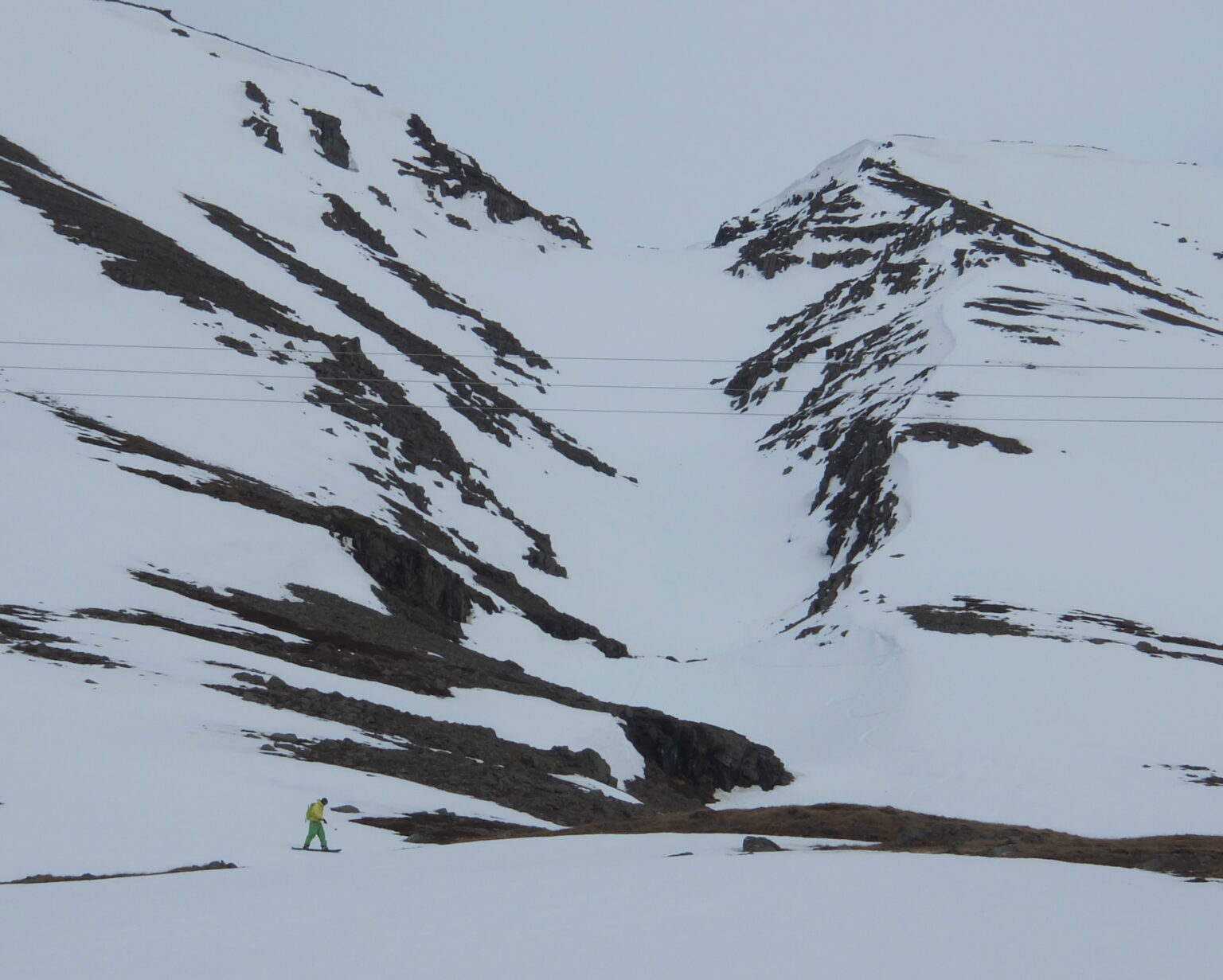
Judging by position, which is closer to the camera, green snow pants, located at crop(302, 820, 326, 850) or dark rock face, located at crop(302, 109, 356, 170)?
green snow pants, located at crop(302, 820, 326, 850)

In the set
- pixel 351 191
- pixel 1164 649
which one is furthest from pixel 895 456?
pixel 351 191

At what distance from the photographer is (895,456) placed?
58.6m

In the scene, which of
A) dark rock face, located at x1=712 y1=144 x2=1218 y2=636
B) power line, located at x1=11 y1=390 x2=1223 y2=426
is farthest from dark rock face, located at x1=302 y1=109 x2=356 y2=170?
dark rock face, located at x1=712 y1=144 x2=1218 y2=636

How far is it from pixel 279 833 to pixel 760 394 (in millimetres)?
80524

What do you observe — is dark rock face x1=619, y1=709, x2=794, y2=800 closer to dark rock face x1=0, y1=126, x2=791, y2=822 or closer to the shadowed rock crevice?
dark rock face x1=0, y1=126, x2=791, y2=822

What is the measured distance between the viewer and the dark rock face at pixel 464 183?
128 metres

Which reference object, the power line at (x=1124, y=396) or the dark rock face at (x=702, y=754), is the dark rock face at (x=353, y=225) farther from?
the dark rock face at (x=702, y=754)

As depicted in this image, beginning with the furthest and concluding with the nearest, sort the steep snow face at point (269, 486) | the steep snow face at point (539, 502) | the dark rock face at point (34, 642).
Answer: the steep snow face at point (539, 502)
the steep snow face at point (269, 486)
the dark rock face at point (34, 642)

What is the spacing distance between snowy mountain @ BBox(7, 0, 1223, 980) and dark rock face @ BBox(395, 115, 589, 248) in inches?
552

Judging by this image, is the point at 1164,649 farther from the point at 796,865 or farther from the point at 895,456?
the point at 796,865

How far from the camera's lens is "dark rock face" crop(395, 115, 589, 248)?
12750cm

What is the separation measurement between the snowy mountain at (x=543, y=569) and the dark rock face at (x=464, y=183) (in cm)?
1403

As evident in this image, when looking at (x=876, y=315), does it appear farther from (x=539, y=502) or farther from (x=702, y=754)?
(x=702, y=754)

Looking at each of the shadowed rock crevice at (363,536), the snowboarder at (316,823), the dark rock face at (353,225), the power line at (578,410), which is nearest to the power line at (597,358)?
the power line at (578,410)
